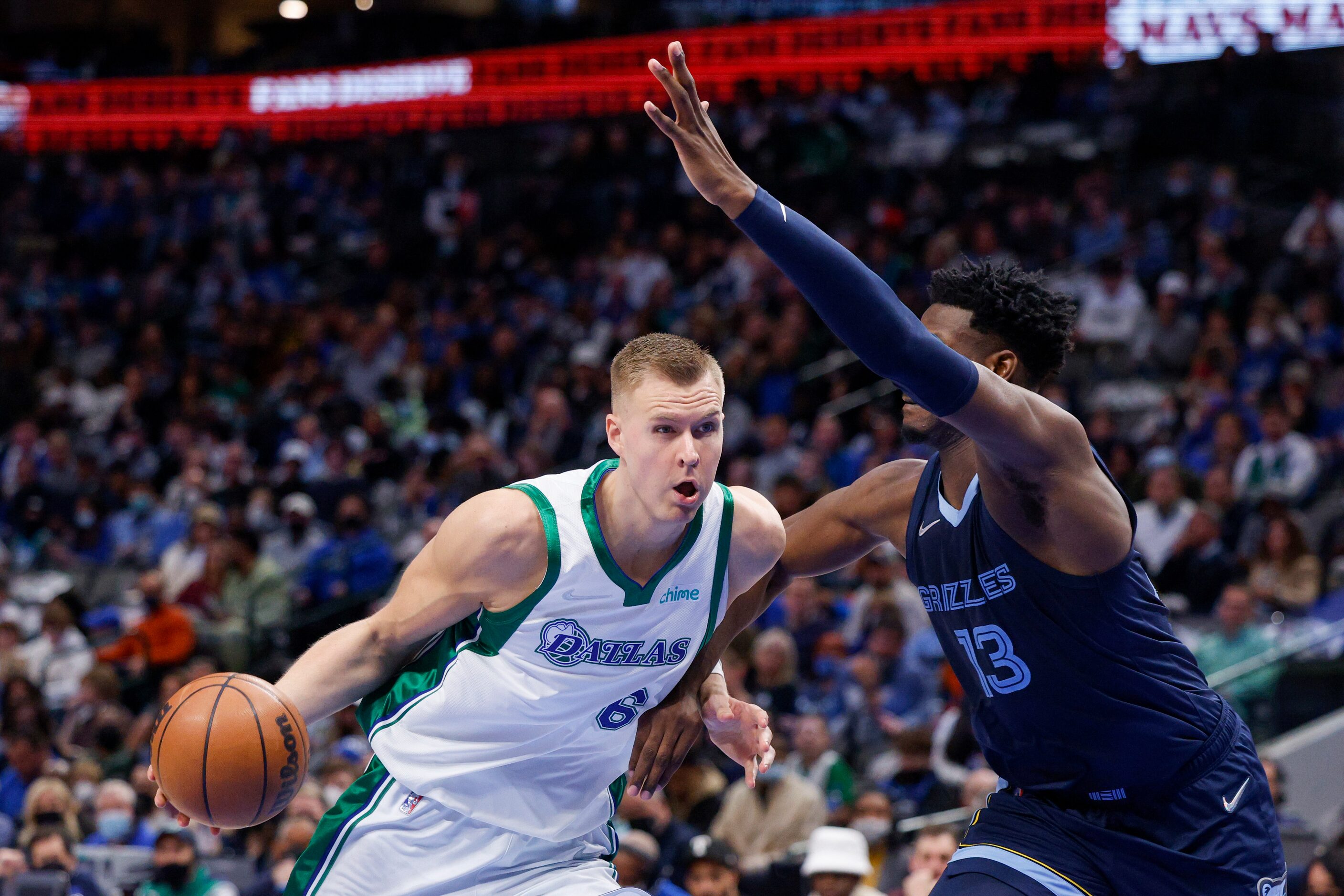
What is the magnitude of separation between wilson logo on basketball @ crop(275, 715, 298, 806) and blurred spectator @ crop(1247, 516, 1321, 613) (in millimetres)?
6035

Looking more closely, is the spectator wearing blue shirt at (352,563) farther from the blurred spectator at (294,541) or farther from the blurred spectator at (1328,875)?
the blurred spectator at (1328,875)

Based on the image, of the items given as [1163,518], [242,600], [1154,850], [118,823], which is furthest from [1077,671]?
[242,600]

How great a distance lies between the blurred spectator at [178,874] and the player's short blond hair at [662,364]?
13.6ft

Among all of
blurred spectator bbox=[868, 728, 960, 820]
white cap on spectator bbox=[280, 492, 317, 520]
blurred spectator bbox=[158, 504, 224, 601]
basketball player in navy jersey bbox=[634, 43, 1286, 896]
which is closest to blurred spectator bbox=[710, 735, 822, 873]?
blurred spectator bbox=[868, 728, 960, 820]

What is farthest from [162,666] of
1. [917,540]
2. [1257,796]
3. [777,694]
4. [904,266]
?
[1257,796]

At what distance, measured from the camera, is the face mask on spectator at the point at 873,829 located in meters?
6.80

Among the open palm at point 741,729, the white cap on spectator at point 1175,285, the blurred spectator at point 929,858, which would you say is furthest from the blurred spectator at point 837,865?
the white cap on spectator at point 1175,285

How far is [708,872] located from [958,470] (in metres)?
3.30

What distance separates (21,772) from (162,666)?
161cm

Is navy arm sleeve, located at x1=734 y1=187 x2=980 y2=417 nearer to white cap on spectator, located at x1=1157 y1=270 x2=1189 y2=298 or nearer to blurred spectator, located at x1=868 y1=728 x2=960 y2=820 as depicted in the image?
blurred spectator, located at x1=868 y1=728 x2=960 y2=820

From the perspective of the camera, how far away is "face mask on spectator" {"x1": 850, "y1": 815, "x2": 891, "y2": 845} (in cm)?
680

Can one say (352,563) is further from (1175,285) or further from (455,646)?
(455,646)

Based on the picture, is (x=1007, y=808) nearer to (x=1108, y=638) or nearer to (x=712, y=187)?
(x=1108, y=638)

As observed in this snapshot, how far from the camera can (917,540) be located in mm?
3666
